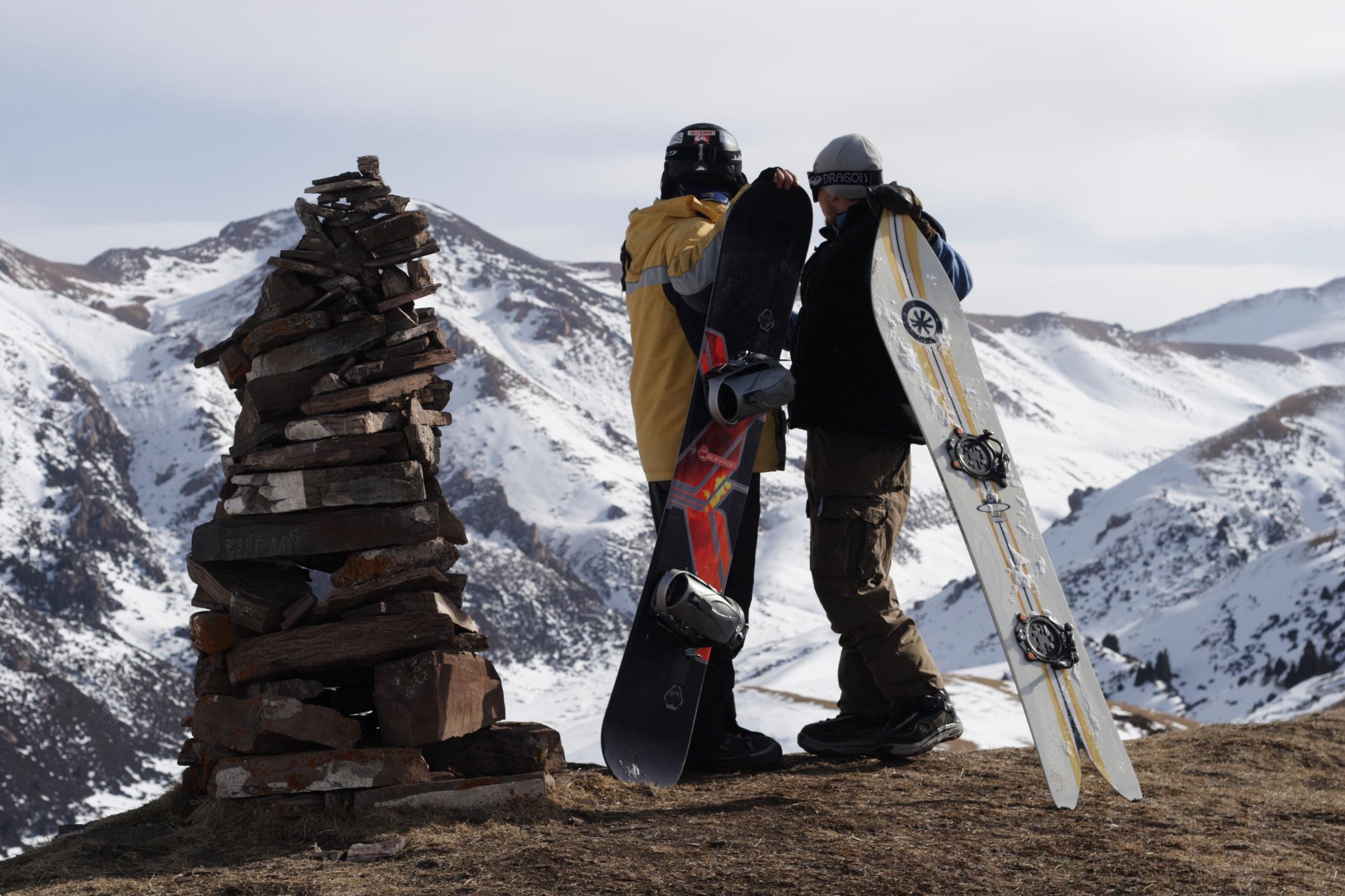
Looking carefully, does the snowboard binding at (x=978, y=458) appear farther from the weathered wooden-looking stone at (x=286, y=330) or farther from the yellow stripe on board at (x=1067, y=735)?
the weathered wooden-looking stone at (x=286, y=330)

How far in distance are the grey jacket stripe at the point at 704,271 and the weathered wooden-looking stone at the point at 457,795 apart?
7.77 feet

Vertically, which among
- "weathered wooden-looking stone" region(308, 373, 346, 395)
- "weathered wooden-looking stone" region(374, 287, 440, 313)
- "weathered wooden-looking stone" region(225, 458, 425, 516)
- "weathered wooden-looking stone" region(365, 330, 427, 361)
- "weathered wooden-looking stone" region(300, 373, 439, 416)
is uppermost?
"weathered wooden-looking stone" region(374, 287, 440, 313)

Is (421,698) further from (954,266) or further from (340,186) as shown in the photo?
(954,266)

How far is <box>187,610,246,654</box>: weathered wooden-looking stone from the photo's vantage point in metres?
5.86

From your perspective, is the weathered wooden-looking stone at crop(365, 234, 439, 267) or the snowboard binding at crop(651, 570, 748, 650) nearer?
the snowboard binding at crop(651, 570, 748, 650)

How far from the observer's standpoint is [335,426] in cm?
589

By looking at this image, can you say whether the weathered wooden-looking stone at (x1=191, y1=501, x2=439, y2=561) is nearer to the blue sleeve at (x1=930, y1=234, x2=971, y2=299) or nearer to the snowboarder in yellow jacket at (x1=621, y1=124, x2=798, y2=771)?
the snowboarder in yellow jacket at (x1=621, y1=124, x2=798, y2=771)

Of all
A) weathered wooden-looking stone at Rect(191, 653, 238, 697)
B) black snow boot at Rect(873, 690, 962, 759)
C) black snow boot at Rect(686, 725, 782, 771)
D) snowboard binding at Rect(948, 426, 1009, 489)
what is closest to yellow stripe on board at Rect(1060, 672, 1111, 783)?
black snow boot at Rect(873, 690, 962, 759)

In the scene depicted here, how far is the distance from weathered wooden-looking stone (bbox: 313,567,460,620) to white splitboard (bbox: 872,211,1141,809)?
8.08ft

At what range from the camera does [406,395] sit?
244 inches

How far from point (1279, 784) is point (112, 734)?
154014 millimetres

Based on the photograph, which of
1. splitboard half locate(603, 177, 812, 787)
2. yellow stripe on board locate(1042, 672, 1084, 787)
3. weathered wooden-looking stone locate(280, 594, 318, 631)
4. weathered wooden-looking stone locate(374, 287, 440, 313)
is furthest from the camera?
weathered wooden-looking stone locate(374, 287, 440, 313)

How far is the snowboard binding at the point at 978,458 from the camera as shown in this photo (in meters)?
5.81

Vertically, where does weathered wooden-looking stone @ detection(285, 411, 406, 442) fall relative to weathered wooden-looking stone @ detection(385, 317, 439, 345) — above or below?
below
